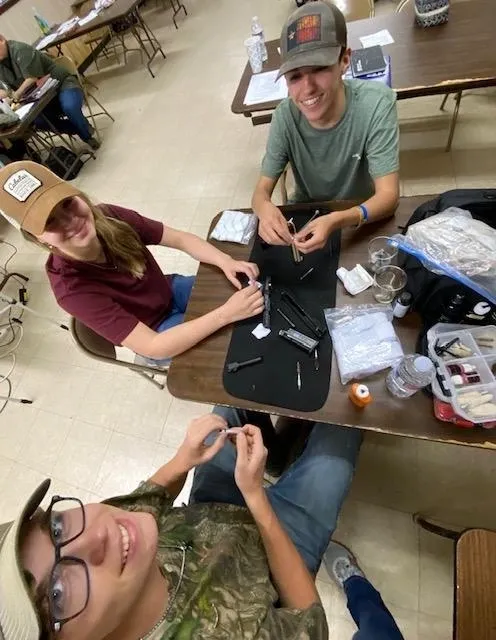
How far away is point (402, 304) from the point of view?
1033 mm

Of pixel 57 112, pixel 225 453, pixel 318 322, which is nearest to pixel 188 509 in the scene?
pixel 225 453

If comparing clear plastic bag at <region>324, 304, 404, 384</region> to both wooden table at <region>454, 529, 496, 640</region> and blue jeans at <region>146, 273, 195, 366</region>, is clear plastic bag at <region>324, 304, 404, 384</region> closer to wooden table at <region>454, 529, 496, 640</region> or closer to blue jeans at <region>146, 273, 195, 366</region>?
wooden table at <region>454, 529, 496, 640</region>

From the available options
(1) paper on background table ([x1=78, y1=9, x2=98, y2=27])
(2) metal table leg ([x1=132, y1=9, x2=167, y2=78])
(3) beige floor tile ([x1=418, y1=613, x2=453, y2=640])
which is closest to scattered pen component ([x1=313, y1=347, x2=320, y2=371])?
(3) beige floor tile ([x1=418, y1=613, x2=453, y2=640])

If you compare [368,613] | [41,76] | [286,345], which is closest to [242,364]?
[286,345]

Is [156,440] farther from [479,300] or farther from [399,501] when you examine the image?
[479,300]

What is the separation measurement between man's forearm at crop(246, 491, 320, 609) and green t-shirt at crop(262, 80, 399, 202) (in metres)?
1.19

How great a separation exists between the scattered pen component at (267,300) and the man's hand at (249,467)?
1.20ft

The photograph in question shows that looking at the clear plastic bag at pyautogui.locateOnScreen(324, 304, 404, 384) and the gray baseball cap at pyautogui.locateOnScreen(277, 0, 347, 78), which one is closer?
the clear plastic bag at pyautogui.locateOnScreen(324, 304, 404, 384)

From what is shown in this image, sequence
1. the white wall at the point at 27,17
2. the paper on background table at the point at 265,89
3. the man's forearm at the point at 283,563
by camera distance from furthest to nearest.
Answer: the white wall at the point at 27,17 < the paper on background table at the point at 265,89 < the man's forearm at the point at 283,563

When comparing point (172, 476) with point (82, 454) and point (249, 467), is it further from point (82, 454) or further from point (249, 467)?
point (82, 454)

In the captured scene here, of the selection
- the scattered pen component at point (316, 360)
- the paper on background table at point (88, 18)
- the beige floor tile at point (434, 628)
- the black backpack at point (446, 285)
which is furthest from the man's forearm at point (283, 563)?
the paper on background table at point (88, 18)

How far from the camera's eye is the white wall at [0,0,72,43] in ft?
15.0

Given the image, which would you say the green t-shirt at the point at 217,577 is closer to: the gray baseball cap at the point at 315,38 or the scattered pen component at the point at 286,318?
the scattered pen component at the point at 286,318

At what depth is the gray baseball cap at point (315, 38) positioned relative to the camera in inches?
47.1
